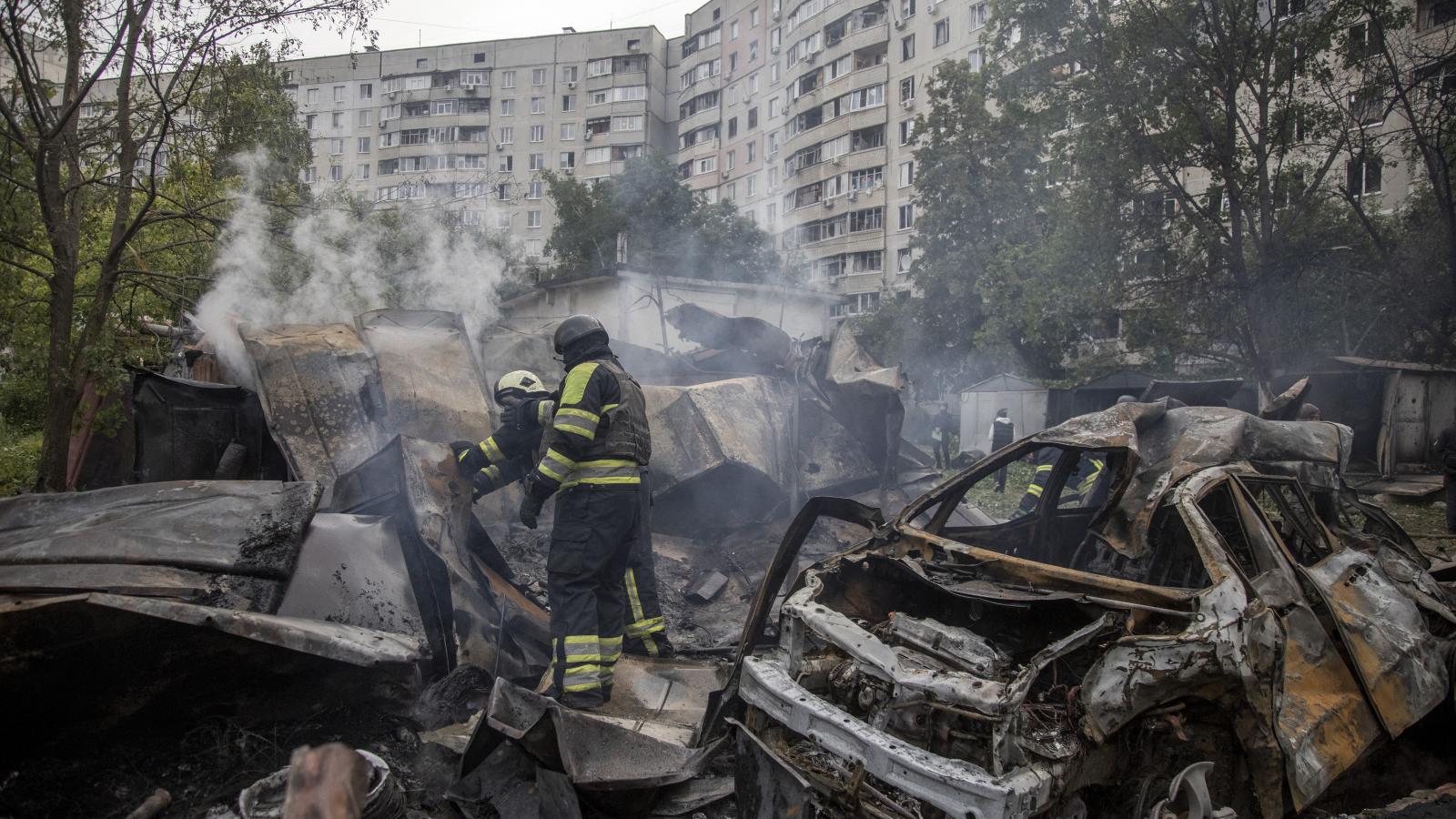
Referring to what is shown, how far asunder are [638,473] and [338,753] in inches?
105

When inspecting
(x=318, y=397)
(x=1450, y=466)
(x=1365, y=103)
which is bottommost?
(x=1450, y=466)

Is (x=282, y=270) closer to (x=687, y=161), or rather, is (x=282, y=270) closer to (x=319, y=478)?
(x=319, y=478)

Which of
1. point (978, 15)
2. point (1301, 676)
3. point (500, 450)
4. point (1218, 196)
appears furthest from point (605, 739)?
point (978, 15)

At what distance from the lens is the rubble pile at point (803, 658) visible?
2.58 meters

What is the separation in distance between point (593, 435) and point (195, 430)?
11.7 ft

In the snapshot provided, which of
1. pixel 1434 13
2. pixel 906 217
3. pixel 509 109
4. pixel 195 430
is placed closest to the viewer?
pixel 195 430

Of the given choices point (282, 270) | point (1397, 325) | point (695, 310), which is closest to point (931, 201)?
point (1397, 325)

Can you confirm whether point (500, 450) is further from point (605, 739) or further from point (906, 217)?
point (906, 217)

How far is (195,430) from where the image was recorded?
6.06 meters

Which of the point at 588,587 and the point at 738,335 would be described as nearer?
the point at 588,587

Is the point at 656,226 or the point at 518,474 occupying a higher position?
the point at 656,226

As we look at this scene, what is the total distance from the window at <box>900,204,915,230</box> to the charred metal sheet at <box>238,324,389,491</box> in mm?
30641

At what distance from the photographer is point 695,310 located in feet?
31.6

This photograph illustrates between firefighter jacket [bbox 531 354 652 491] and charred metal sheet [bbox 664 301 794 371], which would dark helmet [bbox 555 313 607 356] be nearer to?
firefighter jacket [bbox 531 354 652 491]
